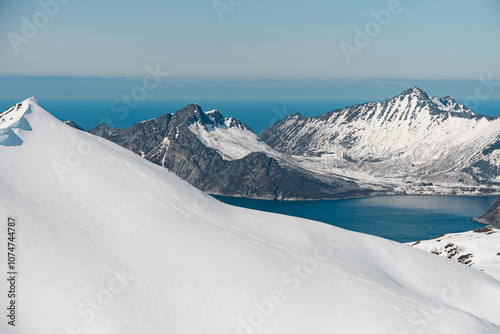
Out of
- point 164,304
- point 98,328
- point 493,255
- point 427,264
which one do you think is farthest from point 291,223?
point 493,255

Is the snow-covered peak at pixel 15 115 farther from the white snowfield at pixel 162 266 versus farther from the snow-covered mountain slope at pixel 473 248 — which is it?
the snow-covered mountain slope at pixel 473 248

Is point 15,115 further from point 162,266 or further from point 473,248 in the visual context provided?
point 473,248

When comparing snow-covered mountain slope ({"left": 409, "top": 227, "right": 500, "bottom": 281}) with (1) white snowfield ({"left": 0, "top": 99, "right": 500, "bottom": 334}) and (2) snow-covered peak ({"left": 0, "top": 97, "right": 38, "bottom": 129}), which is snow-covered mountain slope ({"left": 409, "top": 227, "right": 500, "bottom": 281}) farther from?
(2) snow-covered peak ({"left": 0, "top": 97, "right": 38, "bottom": 129})

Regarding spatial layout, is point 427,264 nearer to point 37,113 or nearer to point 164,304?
point 164,304

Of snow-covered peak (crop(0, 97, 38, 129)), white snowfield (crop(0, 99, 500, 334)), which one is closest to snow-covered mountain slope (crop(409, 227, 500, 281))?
white snowfield (crop(0, 99, 500, 334))

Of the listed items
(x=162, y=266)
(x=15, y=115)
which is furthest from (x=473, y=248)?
(x=15, y=115)
